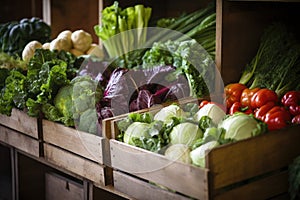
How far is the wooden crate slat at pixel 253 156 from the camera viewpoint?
1.70 meters

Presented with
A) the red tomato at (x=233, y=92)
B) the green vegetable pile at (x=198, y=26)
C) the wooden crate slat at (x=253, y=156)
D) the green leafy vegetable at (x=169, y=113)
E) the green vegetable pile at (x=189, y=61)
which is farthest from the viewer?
the green vegetable pile at (x=198, y=26)

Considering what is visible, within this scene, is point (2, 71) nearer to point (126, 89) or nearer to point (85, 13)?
point (126, 89)

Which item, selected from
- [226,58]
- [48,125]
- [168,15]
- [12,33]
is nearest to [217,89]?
[226,58]

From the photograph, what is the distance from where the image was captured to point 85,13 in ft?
12.7

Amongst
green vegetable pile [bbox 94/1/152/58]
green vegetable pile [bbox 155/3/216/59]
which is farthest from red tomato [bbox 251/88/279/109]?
green vegetable pile [bbox 94/1/152/58]

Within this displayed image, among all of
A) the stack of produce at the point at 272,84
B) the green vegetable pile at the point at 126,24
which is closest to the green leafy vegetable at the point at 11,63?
the green vegetable pile at the point at 126,24

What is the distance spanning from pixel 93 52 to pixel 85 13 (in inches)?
32.2

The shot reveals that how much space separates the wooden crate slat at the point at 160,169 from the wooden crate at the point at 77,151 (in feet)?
0.29

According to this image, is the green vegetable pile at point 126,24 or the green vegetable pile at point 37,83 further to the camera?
the green vegetable pile at point 126,24

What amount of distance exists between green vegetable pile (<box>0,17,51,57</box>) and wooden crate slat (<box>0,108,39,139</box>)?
737 millimetres

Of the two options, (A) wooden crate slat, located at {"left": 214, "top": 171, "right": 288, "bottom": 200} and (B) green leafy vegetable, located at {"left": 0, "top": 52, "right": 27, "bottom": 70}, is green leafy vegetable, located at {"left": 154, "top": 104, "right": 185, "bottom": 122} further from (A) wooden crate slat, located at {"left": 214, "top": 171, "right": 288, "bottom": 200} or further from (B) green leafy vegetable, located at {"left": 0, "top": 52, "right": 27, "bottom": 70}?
(B) green leafy vegetable, located at {"left": 0, "top": 52, "right": 27, "bottom": 70}

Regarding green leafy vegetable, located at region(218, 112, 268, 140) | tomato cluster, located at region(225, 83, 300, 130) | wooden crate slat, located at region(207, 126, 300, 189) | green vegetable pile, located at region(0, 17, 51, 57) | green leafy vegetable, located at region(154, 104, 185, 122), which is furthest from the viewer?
green vegetable pile, located at region(0, 17, 51, 57)

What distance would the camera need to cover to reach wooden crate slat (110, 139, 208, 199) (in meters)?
1.72

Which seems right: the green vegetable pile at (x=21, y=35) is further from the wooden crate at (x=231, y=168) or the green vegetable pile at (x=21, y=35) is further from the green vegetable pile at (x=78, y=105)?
the wooden crate at (x=231, y=168)
